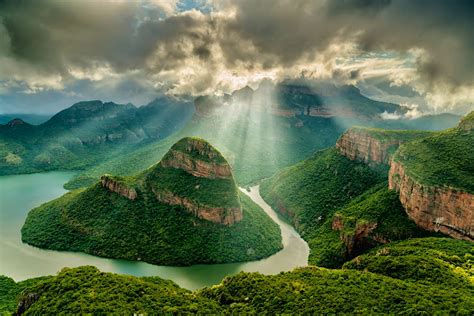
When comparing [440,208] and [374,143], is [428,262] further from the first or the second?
[374,143]

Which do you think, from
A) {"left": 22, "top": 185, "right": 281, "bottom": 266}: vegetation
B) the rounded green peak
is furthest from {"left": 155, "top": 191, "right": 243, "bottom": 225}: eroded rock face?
the rounded green peak

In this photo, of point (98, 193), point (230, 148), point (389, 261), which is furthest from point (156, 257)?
point (230, 148)

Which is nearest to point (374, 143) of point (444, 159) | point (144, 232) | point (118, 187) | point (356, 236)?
point (444, 159)

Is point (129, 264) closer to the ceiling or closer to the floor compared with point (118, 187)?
closer to the floor

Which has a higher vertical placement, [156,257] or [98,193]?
[98,193]

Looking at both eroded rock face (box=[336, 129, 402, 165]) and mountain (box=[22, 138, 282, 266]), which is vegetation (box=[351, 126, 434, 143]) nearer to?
eroded rock face (box=[336, 129, 402, 165])

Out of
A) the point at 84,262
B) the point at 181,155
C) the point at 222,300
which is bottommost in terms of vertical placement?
the point at 84,262

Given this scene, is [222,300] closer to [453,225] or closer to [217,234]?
[217,234]
